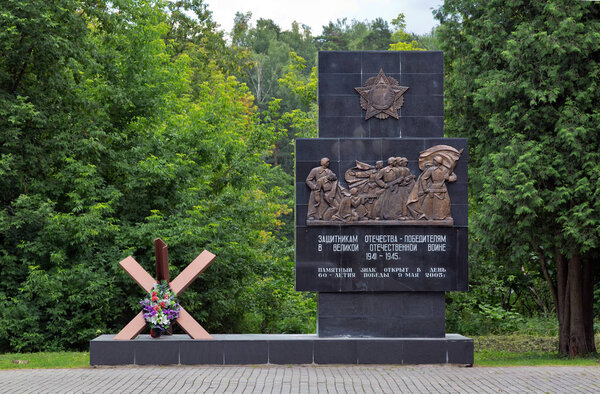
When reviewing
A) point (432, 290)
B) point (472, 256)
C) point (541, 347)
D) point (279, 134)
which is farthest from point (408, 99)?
point (279, 134)

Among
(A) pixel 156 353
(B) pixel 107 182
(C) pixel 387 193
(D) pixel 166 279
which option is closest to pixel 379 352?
(C) pixel 387 193

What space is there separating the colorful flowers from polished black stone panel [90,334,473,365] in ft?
1.10

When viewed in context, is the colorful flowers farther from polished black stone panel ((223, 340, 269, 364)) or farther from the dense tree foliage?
the dense tree foliage

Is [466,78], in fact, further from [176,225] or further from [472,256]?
[176,225]

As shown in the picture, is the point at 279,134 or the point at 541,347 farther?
the point at 279,134

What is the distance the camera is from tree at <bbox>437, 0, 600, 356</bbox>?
15.1 metres

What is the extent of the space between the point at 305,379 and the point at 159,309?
119 inches

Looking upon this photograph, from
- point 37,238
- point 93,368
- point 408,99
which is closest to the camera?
point 93,368

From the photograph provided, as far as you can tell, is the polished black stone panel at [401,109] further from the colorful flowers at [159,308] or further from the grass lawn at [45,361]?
the grass lawn at [45,361]

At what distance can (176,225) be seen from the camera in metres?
18.5

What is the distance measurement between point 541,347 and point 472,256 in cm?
292

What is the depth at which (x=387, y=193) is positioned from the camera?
1282 cm

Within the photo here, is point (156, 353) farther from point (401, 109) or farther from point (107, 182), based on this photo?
point (107, 182)

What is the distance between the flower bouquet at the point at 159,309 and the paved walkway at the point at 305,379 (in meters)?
0.81
